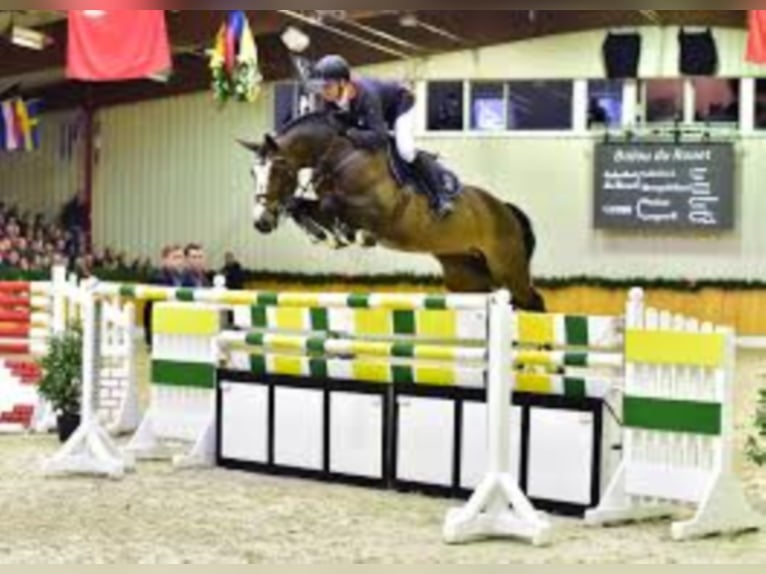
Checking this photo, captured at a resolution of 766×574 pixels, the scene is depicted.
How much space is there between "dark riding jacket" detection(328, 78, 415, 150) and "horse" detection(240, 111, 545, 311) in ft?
0.19

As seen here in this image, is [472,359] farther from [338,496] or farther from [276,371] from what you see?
[276,371]

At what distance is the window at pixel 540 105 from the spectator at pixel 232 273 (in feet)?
13.7

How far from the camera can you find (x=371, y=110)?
22.7ft

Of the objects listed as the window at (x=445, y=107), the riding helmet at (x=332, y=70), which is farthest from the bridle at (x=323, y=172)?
the window at (x=445, y=107)

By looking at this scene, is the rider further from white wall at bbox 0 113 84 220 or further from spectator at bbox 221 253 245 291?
white wall at bbox 0 113 84 220

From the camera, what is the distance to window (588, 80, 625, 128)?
1822 cm

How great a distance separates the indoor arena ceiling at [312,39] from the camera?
16.0 meters

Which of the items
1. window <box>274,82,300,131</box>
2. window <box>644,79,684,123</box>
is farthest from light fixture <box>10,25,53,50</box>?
window <box>644,79,684,123</box>

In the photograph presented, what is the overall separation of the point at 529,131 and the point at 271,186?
12532 mm

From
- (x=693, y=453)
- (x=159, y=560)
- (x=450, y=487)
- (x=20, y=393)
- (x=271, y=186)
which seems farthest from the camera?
(x=20, y=393)

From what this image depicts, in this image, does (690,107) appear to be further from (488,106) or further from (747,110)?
(488,106)

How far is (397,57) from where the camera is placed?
61.8 feet

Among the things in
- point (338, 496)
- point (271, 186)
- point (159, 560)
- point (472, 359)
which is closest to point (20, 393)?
point (271, 186)

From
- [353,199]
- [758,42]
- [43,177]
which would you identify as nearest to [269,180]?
[353,199]
